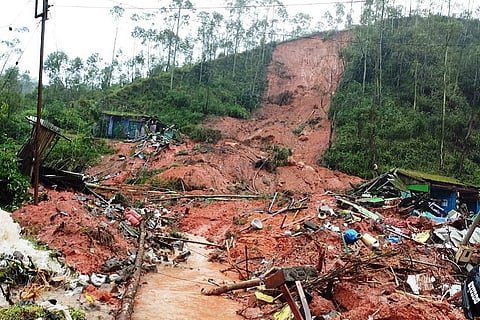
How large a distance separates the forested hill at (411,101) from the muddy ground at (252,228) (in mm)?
3065

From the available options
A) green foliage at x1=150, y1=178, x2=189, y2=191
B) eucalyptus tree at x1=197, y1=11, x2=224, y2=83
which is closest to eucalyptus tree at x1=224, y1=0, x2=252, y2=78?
eucalyptus tree at x1=197, y1=11, x2=224, y2=83

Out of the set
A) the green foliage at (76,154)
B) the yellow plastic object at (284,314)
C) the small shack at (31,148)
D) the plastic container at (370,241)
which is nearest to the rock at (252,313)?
the yellow plastic object at (284,314)

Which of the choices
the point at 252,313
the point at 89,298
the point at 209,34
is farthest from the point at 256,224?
the point at 209,34

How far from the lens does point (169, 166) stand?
25.5 meters

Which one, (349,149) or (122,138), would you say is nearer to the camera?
(349,149)

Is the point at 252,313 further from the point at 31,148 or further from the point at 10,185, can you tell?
the point at 31,148

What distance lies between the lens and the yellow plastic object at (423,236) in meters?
10.7

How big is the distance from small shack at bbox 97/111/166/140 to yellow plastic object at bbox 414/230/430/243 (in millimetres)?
25659

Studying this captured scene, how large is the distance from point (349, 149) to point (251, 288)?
24565mm

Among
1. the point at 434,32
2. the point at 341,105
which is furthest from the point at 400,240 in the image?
the point at 434,32

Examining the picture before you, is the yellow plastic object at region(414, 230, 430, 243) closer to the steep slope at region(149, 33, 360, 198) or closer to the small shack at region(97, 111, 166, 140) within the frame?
the steep slope at region(149, 33, 360, 198)

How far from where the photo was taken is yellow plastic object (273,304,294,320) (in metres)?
6.73

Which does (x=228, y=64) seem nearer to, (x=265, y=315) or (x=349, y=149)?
(x=349, y=149)

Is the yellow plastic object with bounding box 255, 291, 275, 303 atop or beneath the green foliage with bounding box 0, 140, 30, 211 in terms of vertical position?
beneath
